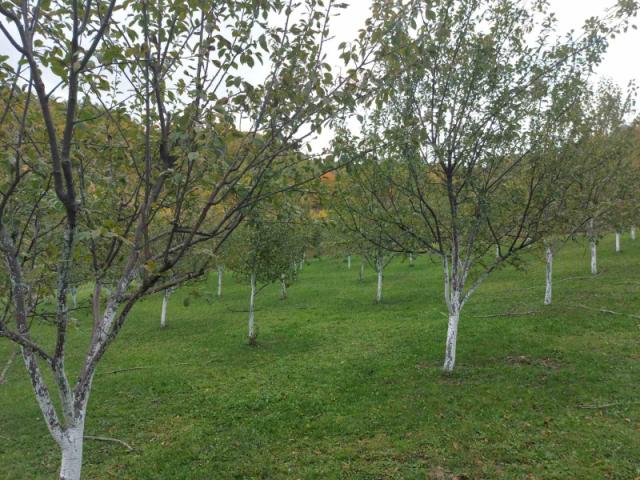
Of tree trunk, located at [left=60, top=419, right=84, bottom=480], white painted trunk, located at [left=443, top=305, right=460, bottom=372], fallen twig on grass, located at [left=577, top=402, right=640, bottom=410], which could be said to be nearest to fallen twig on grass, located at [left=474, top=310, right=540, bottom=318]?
white painted trunk, located at [left=443, top=305, right=460, bottom=372]


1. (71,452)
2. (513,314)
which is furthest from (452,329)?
(71,452)

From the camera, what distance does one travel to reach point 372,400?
1123 cm

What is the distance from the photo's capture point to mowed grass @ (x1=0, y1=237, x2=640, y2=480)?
8.28 metres

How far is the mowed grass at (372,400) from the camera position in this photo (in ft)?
27.2

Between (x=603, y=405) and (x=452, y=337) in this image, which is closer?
(x=603, y=405)

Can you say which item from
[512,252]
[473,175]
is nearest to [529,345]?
[512,252]

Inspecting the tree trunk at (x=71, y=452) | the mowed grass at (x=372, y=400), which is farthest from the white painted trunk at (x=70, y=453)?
the mowed grass at (x=372, y=400)

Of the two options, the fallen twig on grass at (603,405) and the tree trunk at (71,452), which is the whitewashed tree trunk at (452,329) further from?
the tree trunk at (71,452)

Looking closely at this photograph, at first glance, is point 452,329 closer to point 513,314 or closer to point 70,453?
point 513,314

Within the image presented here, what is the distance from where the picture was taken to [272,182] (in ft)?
14.5

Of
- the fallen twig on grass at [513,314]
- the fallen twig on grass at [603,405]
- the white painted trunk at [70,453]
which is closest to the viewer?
the white painted trunk at [70,453]

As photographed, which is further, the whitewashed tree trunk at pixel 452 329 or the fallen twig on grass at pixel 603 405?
the whitewashed tree trunk at pixel 452 329

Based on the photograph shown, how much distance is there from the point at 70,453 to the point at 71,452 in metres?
0.01

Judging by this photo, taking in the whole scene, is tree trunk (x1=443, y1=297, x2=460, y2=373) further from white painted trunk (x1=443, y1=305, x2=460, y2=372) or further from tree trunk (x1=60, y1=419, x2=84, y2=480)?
tree trunk (x1=60, y1=419, x2=84, y2=480)
